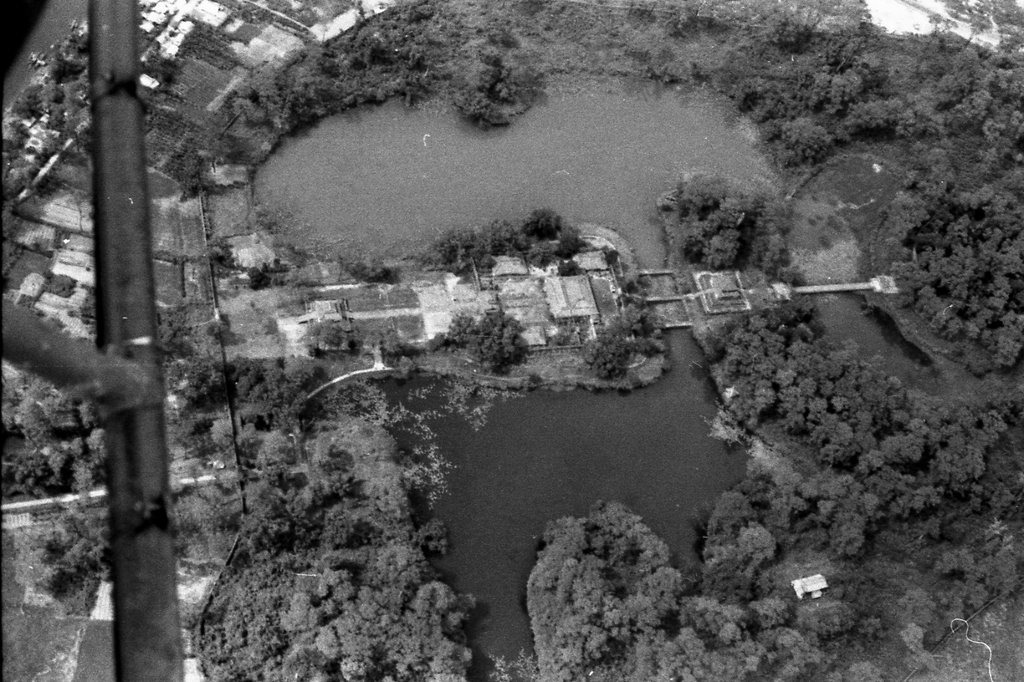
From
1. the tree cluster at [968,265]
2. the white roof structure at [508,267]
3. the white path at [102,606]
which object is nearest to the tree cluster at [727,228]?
the tree cluster at [968,265]

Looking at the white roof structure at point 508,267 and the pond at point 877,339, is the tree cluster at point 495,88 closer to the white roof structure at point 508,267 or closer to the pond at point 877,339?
the white roof structure at point 508,267

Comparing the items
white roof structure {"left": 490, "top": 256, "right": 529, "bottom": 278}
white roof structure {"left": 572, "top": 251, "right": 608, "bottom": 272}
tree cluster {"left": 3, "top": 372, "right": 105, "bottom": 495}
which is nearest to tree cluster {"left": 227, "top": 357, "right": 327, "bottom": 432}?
tree cluster {"left": 3, "top": 372, "right": 105, "bottom": 495}

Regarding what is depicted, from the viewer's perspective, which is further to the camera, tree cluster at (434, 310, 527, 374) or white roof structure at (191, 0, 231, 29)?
white roof structure at (191, 0, 231, 29)

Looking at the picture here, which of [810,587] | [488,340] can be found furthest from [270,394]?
[810,587]

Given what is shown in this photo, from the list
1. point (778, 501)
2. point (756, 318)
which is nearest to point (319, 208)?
point (756, 318)

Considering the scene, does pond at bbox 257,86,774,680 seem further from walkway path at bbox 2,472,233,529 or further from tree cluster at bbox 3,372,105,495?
walkway path at bbox 2,472,233,529
